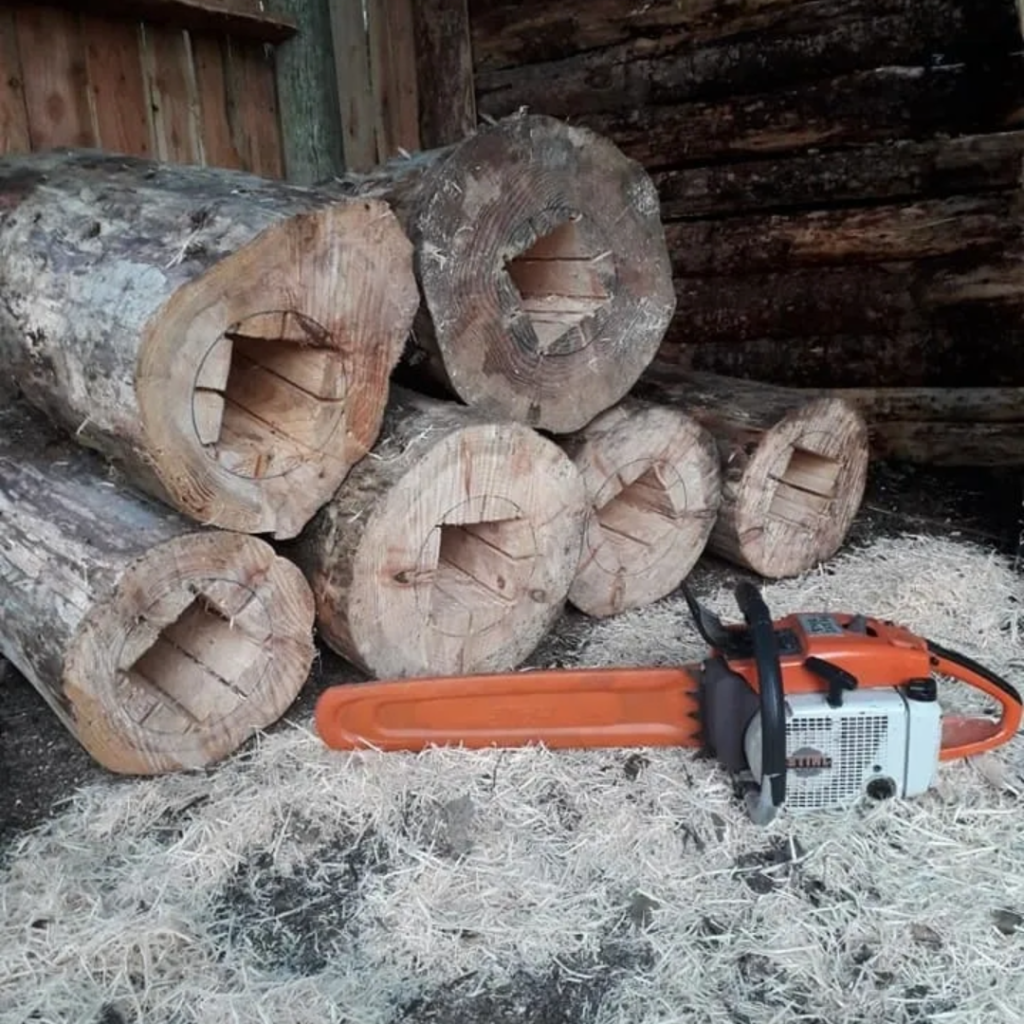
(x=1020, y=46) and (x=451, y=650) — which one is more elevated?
(x=1020, y=46)

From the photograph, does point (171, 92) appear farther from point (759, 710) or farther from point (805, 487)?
point (759, 710)

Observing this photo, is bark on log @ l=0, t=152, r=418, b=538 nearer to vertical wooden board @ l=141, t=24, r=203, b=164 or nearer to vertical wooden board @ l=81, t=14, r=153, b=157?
vertical wooden board @ l=81, t=14, r=153, b=157

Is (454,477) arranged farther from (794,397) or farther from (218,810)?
(794,397)

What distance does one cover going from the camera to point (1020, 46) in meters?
3.46

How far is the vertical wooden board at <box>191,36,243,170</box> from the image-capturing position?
4090 millimetres

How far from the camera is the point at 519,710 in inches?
80.7

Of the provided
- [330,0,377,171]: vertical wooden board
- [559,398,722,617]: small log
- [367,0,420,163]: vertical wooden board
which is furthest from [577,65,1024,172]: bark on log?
[559,398,722,617]: small log

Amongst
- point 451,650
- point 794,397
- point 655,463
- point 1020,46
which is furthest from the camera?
point 1020,46

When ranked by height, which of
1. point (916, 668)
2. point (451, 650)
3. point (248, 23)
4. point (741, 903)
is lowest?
point (741, 903)

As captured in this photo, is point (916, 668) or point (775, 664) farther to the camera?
point (916, 668)

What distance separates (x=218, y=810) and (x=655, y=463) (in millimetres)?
1462

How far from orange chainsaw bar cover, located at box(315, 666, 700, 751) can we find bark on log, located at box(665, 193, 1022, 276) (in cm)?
251

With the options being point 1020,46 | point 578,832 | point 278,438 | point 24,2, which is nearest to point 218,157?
point 24,2

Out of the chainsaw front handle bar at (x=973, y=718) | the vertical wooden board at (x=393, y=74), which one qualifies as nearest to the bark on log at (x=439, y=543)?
the chainsaw front handle bar at (x=973, y=718)
